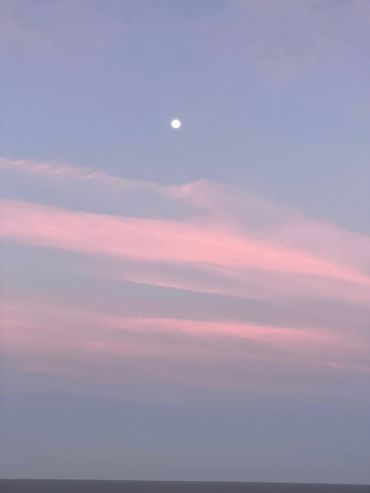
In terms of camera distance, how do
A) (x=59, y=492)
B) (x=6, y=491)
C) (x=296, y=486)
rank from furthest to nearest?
(x=296, y=486) < (x=59, y=492) < (x=6, y=491)

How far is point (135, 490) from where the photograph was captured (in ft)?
159

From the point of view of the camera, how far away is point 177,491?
45062 millimetres

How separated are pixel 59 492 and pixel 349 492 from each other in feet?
38.0

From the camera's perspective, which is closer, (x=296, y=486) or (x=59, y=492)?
(x=59, y=492)

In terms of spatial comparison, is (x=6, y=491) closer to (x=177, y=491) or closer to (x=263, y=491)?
(x=177, y=491)

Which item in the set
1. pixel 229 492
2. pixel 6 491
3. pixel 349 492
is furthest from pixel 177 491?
pixel 6 491

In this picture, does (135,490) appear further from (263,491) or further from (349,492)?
(349,492)

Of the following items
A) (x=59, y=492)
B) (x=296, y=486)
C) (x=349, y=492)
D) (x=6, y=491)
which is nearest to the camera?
(x=6, y=491)

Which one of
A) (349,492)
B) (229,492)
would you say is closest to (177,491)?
(229,492)

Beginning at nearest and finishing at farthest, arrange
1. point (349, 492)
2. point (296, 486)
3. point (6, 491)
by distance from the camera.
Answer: point (6, 491)
point (349, 492)
point (296, 486)

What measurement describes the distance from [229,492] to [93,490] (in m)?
5.77

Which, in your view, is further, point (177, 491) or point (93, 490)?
point (93, 490)

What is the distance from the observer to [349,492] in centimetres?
4572

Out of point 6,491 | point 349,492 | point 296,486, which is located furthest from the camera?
point 296,486
